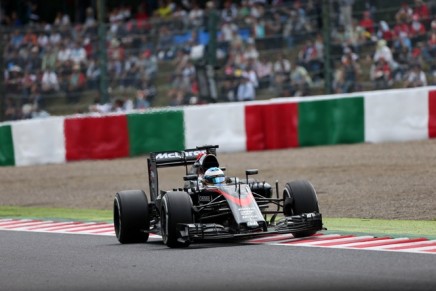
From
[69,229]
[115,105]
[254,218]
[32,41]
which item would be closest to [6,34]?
[32,41]

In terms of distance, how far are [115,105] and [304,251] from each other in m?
13.4

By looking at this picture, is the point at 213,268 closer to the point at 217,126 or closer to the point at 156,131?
the point at 217,126

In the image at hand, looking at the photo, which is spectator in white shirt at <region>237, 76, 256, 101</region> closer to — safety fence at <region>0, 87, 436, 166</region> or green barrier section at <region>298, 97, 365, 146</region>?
safety fence at <region>0, 87, 436, 166</region>

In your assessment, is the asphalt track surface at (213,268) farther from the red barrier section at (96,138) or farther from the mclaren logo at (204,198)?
the red barrier section at (96,138)

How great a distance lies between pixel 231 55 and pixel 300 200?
1121cm

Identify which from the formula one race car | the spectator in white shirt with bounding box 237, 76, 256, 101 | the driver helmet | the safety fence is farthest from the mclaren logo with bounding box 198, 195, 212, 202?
the spectator in white shirt with bounding box 237, 76, 256, 101

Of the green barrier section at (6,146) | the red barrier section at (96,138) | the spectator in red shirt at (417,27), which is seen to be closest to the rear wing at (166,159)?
the spectator in red shirt at (417,27)

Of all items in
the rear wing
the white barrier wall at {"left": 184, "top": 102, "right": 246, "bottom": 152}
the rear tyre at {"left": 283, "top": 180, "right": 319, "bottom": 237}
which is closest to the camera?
the rear tyre at {"left": 283, "top": 180, "right": 319, "bottom": 237}

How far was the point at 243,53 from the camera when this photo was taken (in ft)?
70.2

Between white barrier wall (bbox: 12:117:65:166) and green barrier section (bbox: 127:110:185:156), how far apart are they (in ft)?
4.75

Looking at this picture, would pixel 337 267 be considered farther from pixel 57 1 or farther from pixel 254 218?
pixel 57 1

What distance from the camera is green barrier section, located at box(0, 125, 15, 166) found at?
22.5 meters

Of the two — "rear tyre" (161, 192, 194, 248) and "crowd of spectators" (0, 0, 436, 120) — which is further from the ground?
"crowd of spectators" (0, 0, 436, 120)

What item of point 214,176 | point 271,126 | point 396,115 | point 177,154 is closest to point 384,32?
point 396,115
